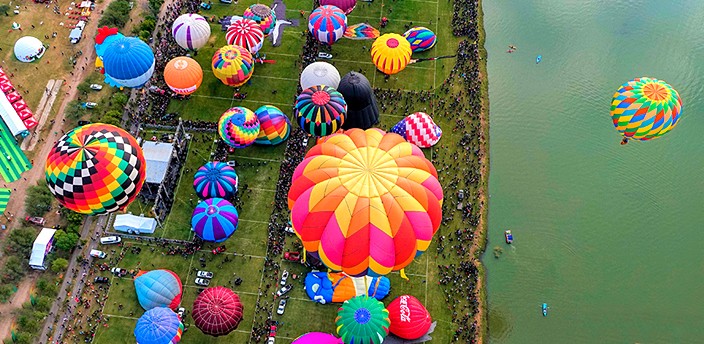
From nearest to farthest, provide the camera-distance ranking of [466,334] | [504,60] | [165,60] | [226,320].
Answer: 1. [226,320]
2. [466,334]
3. [165,60]
4. [504,60]

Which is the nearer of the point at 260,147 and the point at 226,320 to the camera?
the point at 226,320

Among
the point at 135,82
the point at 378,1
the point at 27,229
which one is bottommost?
the point at 27,229

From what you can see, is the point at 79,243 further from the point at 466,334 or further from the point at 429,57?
the point at 429,57

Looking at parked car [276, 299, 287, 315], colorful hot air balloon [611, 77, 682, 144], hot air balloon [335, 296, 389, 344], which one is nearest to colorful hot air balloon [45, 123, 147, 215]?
parked car [276, 299, 287, 315]

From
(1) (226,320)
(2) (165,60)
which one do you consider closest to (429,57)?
(2) (165,60)

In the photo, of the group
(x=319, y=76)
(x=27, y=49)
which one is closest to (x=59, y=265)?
(x=27, y=49)

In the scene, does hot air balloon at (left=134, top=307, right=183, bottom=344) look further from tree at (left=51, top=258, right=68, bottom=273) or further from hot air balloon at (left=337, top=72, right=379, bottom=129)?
hot air balloon at (left=337, top=72, right=379, bottom=129)

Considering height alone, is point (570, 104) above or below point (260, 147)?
above
